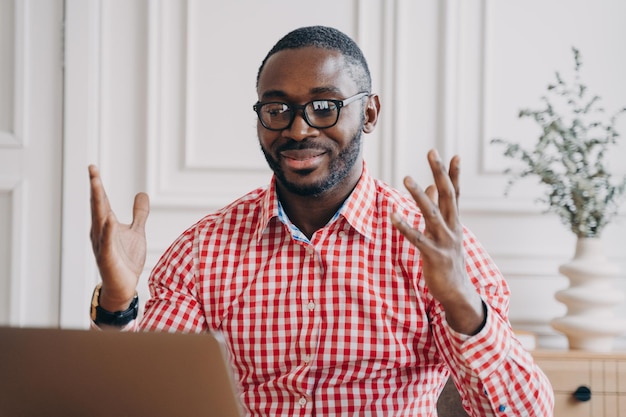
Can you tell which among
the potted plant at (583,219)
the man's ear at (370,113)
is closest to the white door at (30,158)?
the man's ear at (370,113)

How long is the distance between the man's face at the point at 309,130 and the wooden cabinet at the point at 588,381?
0.73 metres

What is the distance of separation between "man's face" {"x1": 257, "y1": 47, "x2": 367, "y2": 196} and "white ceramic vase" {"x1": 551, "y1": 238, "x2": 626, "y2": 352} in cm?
75

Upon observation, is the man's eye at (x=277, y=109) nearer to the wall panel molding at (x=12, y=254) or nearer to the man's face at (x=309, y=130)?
the man's face at (x=309, y=130)

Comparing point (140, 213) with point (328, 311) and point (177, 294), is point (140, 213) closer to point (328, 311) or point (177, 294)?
point (177, 294)

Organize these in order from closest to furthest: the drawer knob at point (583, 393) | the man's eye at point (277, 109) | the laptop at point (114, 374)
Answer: the laptop at point (114, 374) < the man's eye at point (277, 109) < the drawer knob at point (583, 393)

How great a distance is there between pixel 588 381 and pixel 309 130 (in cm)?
91

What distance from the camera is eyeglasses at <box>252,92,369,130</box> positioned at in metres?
1.36

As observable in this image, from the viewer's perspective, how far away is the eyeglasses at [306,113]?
136cm

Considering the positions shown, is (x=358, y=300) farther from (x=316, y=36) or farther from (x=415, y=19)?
(x=415, y=19)

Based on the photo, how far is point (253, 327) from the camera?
1.35m

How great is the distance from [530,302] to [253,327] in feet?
3.37

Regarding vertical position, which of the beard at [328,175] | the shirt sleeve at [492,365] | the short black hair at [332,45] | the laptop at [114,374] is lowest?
the shirt sleeve at [492,365]

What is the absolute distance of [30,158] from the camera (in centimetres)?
221

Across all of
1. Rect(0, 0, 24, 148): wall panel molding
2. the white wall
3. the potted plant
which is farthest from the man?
Rect(0, 0, 24, 148): wall panel molding
